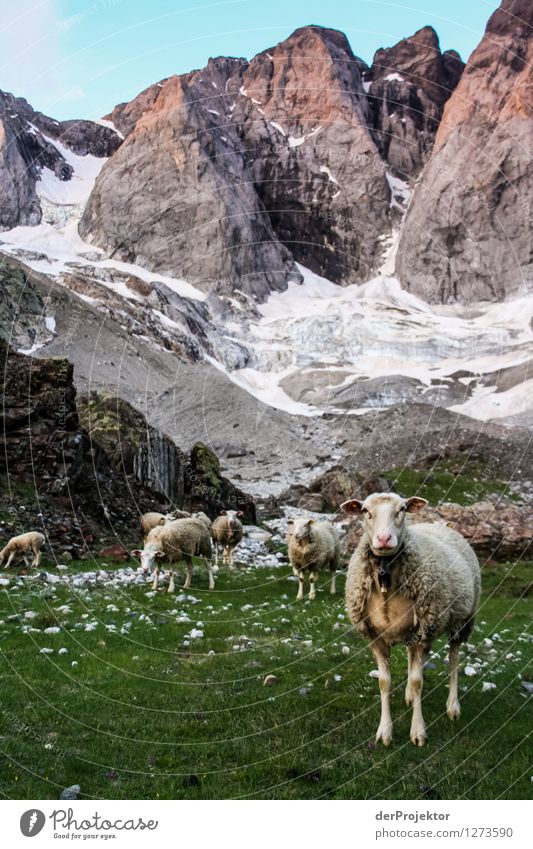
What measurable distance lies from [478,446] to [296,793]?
70657 mm

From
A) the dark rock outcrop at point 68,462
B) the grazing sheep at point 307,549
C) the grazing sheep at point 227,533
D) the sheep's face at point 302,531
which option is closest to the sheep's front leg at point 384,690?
the grazing sheep at point 307,549

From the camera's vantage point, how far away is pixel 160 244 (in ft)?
641

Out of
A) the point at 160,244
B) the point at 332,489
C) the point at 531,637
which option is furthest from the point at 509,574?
the point at 160,244

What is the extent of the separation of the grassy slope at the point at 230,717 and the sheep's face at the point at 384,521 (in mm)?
2754

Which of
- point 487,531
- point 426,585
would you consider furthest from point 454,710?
point 487,531

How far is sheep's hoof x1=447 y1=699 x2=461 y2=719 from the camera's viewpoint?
9.43 metres

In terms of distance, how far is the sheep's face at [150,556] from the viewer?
65.1ft

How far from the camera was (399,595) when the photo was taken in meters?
9.08

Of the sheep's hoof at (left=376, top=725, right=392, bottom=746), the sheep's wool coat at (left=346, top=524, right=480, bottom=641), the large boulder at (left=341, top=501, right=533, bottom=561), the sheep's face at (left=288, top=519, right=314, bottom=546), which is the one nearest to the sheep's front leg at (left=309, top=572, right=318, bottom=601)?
the sheep's face at (left=288, top=519, right=314, bottom=546)

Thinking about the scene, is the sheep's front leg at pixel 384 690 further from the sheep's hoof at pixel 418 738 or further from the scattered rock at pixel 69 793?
the scattered rock at pixel 69 793

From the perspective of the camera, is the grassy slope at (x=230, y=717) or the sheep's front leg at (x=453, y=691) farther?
A: the sheep's front leg at (x=453, y=691)

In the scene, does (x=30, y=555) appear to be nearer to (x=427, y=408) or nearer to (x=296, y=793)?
(x=296, y=793)

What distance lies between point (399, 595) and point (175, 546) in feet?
42.7

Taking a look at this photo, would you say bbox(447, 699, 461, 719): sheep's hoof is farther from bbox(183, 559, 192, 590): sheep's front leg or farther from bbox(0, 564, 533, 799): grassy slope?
bbox(183, 559, 192, 590): sheep's front leg
